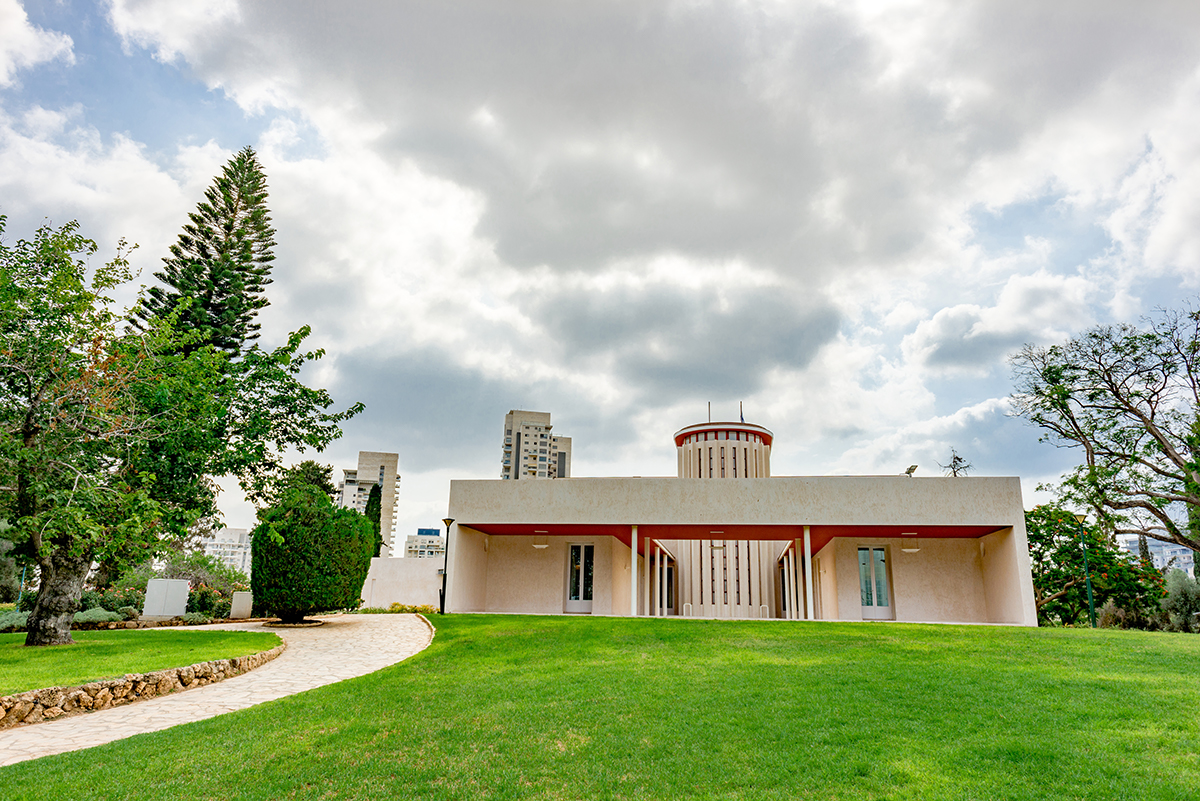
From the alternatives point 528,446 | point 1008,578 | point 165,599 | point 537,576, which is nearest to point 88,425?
point 165,599

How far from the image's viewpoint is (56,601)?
11.1 meters

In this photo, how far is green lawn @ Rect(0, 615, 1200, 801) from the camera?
4266 millimetres

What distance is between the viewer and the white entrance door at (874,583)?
722 inches

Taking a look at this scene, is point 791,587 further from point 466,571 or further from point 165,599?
point 165,599

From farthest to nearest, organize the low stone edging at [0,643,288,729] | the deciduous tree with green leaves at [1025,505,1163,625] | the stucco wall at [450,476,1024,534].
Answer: the deciduous tree with green leaves at [1025,505,1163,625], the stucco wall at [450,476,1024,534], the low stone edging at [0,643,288,729]

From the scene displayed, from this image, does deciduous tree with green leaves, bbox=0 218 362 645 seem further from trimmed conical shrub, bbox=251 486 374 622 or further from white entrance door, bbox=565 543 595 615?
white entrance door, bbox=565 543 595 615

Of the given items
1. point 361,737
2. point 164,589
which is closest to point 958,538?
point 361,737

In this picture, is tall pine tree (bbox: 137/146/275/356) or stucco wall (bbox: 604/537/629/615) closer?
tall pine tree (bbox: 137/146/275/356)

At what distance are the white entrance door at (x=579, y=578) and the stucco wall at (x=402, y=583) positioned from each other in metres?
6.87

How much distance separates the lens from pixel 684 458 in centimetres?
3025

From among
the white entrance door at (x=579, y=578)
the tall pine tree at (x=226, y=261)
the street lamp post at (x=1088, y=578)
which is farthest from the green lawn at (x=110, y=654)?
the street lamp post at (x=1088, y=578)

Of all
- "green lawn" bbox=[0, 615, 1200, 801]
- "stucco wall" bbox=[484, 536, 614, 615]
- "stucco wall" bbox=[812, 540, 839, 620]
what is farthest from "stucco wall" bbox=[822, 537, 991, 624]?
"green lawn" bbox=[0, 615, 1200, 801]

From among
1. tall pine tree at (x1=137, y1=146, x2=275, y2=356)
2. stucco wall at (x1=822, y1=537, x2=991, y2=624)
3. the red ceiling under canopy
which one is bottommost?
stucco wall at (x1=822, y1=537, x2=991, y2=624)

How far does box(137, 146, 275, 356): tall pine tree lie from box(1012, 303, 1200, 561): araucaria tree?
25.8 m
